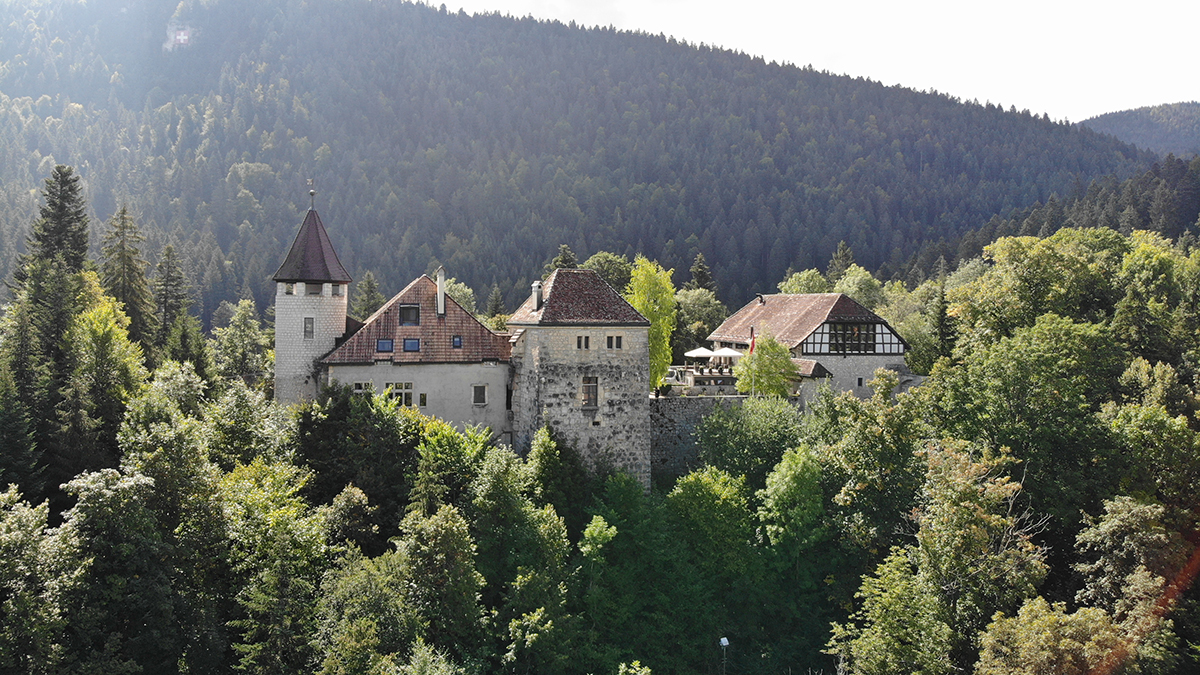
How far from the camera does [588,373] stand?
115 feet

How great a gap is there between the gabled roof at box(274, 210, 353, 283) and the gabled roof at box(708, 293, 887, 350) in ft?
76.4

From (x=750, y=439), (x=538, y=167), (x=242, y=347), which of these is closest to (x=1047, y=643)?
(x=750, y=439)

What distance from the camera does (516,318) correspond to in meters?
37.4

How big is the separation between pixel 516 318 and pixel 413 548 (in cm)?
1353

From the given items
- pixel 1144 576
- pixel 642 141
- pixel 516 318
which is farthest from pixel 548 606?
pixel 642 141

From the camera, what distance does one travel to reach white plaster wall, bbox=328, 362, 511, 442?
35.6m

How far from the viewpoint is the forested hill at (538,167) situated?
136875 millimetres

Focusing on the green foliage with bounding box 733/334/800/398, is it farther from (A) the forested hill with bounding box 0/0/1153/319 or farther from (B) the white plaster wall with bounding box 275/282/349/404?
(A) the forested hill with bounding box 0/0/1153/319

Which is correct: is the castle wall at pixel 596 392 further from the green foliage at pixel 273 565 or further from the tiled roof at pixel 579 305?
the green foliage at pixel 273 565

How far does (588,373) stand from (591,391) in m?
0.88

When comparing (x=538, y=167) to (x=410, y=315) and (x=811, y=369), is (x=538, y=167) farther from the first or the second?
(x=410, y=315)

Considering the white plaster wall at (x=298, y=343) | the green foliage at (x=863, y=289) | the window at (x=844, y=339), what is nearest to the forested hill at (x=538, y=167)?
the green foliage at (x=863, y=289)

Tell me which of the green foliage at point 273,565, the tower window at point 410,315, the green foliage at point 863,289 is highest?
the green foliage at point 863,289

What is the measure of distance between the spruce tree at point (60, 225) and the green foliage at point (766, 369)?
129 feet
